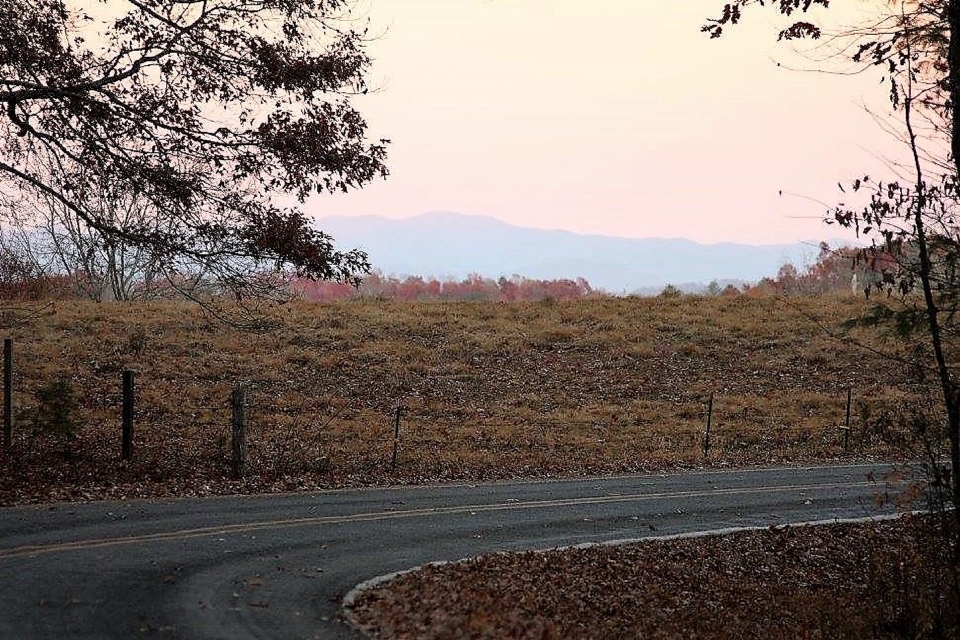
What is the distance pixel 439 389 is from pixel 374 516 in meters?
15.0

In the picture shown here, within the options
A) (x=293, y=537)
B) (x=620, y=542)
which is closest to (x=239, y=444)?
(x=293, y=537)

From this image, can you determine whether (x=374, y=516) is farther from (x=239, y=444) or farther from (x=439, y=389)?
(x=439, y=389)

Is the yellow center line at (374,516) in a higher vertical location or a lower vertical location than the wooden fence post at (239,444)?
Result: lower

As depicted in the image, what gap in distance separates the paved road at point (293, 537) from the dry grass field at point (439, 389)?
1898 millimetres

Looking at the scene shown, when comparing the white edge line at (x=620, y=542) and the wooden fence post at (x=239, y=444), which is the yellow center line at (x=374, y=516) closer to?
the white edge line at (x=620, y=542)

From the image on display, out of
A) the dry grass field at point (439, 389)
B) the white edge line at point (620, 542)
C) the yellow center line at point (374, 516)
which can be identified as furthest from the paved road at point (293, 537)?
the dry grass field at point (439, 389)

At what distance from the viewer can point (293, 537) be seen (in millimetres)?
12781

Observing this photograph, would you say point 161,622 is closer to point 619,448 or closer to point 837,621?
point 837,621

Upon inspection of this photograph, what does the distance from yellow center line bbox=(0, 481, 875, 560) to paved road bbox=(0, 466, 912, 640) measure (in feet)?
0.11

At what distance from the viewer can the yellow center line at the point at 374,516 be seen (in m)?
11.7

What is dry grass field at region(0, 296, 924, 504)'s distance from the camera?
63.8 feet

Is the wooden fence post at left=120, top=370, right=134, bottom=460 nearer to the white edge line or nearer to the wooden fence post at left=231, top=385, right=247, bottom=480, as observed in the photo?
the wooden fence post at left=231, top=385, right=247, bottom=480

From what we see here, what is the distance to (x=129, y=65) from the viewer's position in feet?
52.7

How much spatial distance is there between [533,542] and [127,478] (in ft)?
26.9
